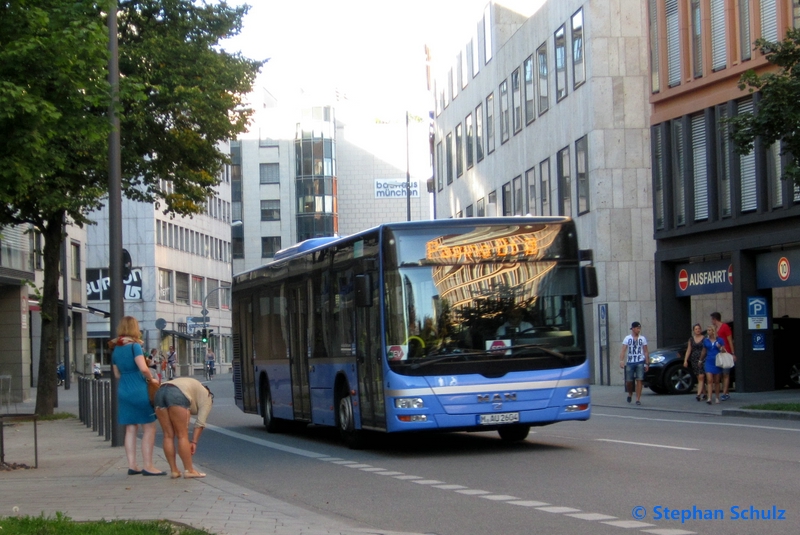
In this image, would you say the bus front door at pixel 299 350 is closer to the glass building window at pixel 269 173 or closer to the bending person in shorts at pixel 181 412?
the bending person in shorts at pixel 181 412

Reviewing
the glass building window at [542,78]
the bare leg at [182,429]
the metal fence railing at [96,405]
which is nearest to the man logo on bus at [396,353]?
the bare leg at [182,429]

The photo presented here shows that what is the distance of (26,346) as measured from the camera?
1548 inches

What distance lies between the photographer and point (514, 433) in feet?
57.2

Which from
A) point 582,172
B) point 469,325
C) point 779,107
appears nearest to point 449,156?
point 582,172

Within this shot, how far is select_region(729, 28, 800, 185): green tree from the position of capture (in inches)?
833

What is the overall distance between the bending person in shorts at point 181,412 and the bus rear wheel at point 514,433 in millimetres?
4993

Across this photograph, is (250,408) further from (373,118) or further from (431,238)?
(373,118)

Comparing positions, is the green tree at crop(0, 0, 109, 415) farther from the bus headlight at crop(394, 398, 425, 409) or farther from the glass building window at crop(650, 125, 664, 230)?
the glass building window at crop(650, 125, 664, 230)

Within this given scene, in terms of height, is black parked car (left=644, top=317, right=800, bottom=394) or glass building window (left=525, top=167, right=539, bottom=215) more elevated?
glass building window (left=525, top=167, right=539, bottom=215)

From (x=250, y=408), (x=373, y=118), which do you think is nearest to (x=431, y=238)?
(x=250, y=408)

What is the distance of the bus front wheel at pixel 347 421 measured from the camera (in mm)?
17109

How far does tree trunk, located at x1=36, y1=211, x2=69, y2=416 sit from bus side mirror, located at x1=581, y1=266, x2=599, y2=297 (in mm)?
13252

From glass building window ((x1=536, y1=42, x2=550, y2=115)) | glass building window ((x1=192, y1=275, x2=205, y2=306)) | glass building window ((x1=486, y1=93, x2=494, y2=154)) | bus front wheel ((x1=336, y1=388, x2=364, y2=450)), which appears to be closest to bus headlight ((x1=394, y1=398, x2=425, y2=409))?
bus front wheel ((x1=336, y1=388, x2=364, y2=450))

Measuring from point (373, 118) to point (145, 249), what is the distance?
141 feet
